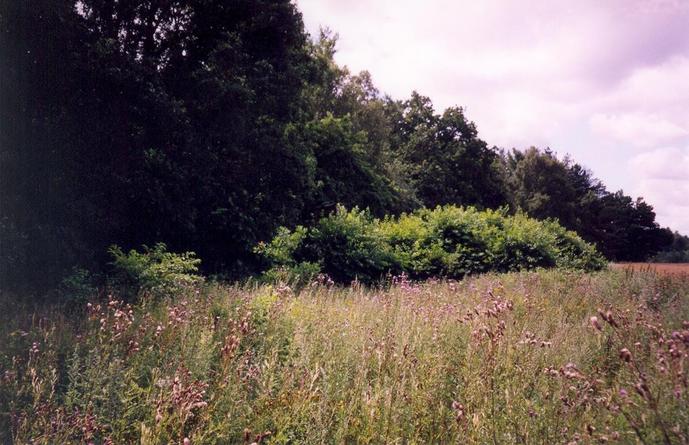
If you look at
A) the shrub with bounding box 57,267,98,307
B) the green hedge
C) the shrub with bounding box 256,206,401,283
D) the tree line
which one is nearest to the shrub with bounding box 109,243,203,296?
the shrub with bounding box 57,267,98,307

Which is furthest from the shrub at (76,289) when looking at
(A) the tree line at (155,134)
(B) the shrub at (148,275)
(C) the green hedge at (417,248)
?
(C) the green hedge at (417,248)

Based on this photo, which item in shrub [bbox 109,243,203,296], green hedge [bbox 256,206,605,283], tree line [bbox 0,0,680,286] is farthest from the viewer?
green hedge [bbox 256,206,605,283]

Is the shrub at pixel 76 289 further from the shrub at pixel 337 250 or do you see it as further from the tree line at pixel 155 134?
the shrub at pixel 337 250

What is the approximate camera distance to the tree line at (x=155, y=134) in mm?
8438

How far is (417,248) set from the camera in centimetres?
1534

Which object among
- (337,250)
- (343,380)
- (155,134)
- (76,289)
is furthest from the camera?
(337,250)

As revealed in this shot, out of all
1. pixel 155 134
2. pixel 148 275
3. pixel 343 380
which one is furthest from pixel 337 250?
pixel 343 380

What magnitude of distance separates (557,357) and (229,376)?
2950 millimetres

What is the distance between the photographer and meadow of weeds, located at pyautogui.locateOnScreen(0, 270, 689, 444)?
278cm

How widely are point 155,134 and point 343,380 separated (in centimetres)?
912

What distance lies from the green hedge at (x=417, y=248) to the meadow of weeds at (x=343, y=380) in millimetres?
7027

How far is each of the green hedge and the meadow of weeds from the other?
23.1 ft

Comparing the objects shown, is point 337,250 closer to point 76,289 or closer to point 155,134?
point 155,134

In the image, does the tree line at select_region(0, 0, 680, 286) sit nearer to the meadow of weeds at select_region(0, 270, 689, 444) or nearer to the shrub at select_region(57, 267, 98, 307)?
the shrub at select_region(57, 267, 98, 307)
